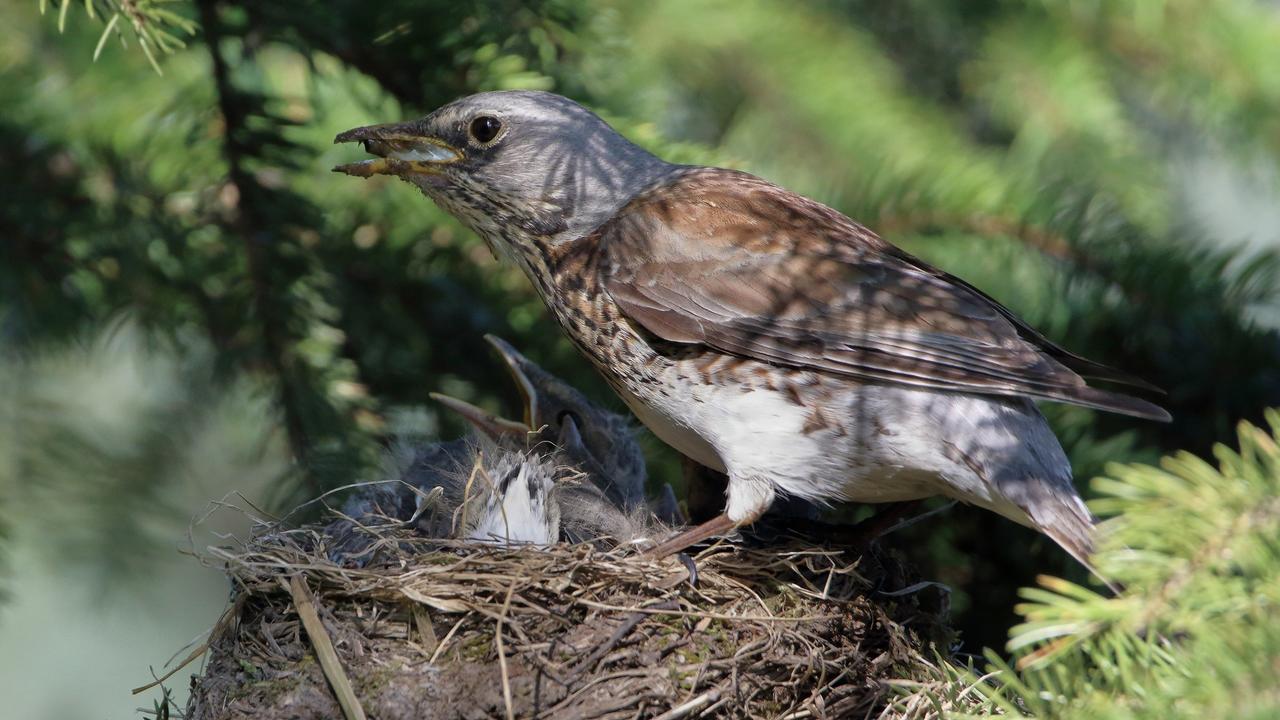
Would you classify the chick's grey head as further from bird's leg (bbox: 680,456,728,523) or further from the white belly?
bird's leg (bbox: 680,456,728,523)

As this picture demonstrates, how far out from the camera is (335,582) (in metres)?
2.52

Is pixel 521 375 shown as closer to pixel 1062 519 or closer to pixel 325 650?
pixel 325 650

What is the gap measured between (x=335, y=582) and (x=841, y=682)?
1154 mm

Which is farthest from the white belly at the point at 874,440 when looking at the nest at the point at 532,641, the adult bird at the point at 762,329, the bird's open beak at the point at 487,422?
the bird's open beak at the point at 487,422

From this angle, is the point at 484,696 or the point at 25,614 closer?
the point at 484,696

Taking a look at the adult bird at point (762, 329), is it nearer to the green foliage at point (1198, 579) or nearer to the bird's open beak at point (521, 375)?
the bird's open beak at point (521, 375)

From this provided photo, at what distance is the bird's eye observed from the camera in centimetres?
312

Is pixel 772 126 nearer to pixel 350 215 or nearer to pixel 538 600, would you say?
pixel 350 215

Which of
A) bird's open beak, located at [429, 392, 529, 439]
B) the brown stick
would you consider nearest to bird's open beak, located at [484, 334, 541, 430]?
bird's open beak, located at [429, 392, 529, 439]

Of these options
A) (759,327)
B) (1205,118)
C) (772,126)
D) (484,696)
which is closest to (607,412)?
(759,327)

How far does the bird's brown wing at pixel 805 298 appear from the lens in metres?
2.71

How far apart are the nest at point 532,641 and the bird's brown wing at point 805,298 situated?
1.81ft

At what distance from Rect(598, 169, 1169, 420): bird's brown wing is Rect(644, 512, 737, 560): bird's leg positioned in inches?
16.6

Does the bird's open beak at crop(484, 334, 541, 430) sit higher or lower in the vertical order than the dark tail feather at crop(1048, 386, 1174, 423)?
lower
